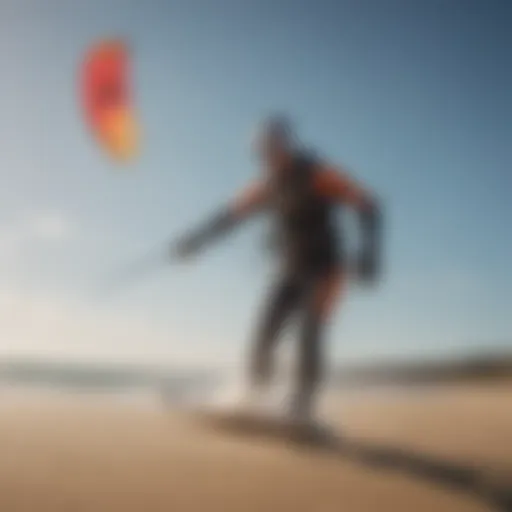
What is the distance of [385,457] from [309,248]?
0.38 m

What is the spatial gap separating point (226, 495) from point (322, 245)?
503 millimetres

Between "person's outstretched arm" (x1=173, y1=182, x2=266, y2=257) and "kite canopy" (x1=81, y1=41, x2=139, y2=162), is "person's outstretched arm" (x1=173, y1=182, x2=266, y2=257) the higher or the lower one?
the lower one

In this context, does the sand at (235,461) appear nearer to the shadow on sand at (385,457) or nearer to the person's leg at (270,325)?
the shadow on sand at (385,457)

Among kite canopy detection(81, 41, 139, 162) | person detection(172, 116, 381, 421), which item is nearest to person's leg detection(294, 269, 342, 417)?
person detection(172, 116, 381, 421)

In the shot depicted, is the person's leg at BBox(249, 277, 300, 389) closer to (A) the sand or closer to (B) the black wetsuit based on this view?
(B) the black wetsuit

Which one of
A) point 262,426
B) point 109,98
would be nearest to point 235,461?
point 262,426

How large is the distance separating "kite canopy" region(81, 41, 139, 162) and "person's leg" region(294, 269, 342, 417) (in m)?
0.45

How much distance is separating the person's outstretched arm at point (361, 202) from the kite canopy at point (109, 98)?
380mm

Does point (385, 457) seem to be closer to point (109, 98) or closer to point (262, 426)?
point (262, 426)

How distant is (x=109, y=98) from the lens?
1435 millimetres

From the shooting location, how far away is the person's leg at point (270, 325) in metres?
1.36

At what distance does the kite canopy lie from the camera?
1.43 meters

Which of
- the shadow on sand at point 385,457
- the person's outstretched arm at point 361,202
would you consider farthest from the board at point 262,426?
the person's outstretched arm at point 361,202

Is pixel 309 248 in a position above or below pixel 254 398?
above
